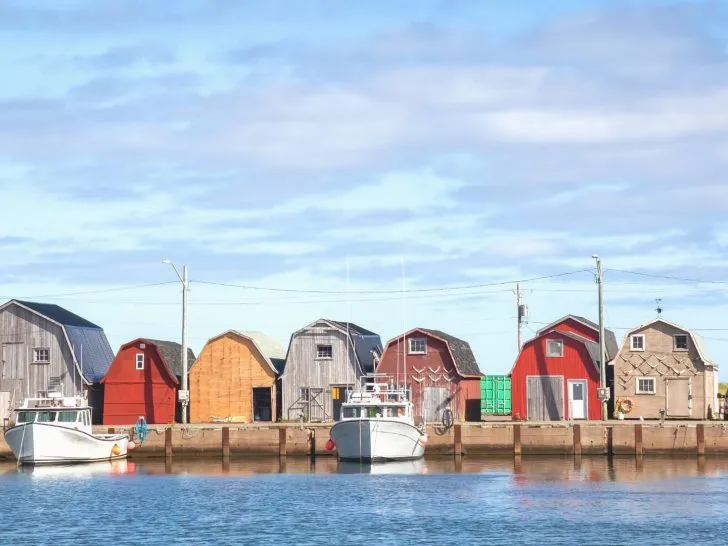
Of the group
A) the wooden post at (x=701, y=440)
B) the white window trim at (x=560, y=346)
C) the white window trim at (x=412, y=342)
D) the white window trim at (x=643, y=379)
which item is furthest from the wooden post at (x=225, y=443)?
the wooden post at (x=701, y=440)

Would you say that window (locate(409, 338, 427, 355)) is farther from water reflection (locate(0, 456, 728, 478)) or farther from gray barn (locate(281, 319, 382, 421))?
water reflection (locate(0, 456, 728, 478))

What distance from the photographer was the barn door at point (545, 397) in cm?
8250

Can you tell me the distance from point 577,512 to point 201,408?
124 feet

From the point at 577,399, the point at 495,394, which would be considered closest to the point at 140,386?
the point at 495,394

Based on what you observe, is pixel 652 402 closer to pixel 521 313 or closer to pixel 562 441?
pixel 562 441

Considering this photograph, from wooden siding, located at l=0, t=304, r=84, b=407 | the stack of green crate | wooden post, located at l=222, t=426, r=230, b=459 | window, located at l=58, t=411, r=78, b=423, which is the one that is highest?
wooden siding, located at l=0, t=304, r=84, b=407

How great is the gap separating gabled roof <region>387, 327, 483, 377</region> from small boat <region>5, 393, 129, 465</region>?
1941 cm

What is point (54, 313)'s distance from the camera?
8912 cm

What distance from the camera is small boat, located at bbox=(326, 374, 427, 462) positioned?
234 feet

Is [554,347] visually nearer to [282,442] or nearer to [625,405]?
[625,405]

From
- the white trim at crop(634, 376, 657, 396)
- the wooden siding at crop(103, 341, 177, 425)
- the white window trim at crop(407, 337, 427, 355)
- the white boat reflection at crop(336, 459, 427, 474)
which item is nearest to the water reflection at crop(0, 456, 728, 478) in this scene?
the white boat reflection at crop(336, 459, 427, 474)

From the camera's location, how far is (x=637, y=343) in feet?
268

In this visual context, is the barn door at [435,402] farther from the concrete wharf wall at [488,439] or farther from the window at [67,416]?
the window at [67,416]

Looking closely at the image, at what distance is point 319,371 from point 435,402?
7273 millimetres
